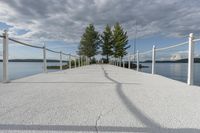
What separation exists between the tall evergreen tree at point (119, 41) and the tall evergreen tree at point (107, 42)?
253cm

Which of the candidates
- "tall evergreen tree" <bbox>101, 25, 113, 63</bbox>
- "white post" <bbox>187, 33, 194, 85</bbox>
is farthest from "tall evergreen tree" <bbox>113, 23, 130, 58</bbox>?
"white post" <bbox>187, 33, 194, 85</bbox>

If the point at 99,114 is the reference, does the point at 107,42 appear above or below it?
above

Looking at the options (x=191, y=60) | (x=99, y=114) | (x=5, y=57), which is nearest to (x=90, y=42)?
(x=5, y=57)

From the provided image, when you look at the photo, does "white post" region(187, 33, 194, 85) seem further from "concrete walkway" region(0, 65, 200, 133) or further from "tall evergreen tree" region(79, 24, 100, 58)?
"tall evergreen tree" region(79, 24, 100, 58)

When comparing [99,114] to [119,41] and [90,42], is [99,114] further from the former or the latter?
[90,42]

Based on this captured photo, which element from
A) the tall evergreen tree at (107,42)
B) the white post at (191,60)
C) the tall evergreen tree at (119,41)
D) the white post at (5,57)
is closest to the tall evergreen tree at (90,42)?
the tall evergreen tree at (107,42)

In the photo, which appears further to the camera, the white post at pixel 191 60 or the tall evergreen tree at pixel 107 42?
the tall evergreen tree at pixel 107 42

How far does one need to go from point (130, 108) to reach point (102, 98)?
26.1 inches

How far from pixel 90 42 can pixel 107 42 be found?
3368mm

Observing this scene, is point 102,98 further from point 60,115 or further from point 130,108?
point 60,115

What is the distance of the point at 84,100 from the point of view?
2965 mm

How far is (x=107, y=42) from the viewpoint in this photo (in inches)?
1622

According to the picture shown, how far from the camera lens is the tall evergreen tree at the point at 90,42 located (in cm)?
3975

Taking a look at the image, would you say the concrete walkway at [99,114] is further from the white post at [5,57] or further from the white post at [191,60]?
the white post at [5,57]
